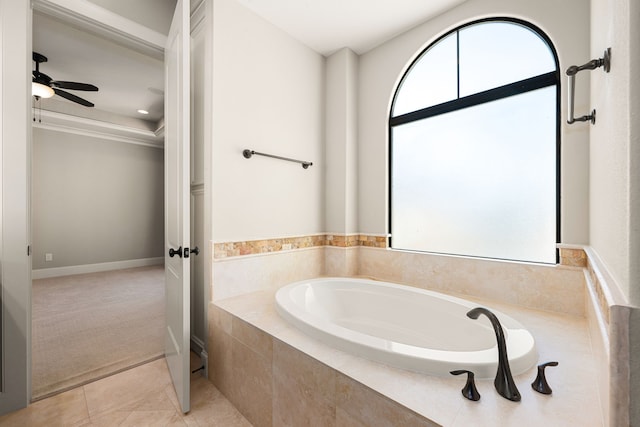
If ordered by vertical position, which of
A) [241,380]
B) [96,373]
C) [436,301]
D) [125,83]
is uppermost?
[125,83]

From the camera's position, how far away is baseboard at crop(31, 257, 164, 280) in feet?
13.9

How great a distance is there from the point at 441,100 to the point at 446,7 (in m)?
0.61

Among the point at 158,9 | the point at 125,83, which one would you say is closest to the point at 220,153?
the point at 158,9

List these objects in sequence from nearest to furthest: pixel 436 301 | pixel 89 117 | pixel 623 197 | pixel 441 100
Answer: pixel 623 197
pixel 436 301
pixel 441 100
pixel 89 117

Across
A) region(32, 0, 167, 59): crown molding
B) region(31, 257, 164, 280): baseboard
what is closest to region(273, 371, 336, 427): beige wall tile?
region(32, 0, 167, 59): crown molding

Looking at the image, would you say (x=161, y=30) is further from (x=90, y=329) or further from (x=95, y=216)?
(x=95, y=216)

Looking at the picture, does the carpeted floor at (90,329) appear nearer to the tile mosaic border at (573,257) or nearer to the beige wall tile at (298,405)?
the beige wall tile at (298,405)

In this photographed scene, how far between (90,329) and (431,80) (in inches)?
141

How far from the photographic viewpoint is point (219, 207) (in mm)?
1806

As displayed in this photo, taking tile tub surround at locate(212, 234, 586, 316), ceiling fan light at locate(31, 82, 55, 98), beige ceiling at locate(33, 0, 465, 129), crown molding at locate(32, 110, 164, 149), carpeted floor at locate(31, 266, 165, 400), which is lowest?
carpeted floor at locate(31, 266, 165, 400)

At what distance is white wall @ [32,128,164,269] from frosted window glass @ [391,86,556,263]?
5.01 meters

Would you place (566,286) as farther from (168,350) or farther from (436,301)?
(168,350)

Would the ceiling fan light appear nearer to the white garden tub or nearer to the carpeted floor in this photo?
the carpeted floor

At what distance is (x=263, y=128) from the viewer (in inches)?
81.2
